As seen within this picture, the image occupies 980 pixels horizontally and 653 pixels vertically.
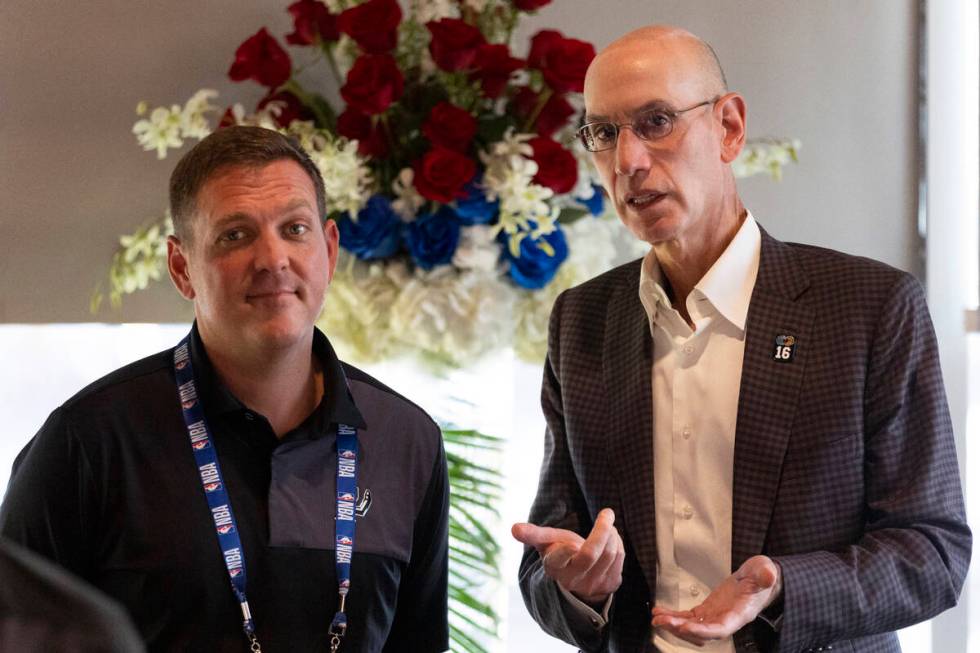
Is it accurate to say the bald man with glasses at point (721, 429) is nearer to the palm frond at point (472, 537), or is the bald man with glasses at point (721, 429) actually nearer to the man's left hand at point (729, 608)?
the man's left hand at point (729, 608)

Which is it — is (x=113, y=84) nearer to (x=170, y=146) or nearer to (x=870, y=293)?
(x=170, y=146)

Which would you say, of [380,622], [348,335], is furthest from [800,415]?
[348,335]

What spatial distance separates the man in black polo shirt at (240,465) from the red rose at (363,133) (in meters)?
0.48

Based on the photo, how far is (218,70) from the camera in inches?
106

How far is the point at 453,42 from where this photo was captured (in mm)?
2279

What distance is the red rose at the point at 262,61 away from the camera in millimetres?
2441

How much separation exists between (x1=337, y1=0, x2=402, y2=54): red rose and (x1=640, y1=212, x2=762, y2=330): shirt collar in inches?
32.2

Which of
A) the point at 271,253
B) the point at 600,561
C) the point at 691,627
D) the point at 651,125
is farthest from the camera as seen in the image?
the point at 651,125

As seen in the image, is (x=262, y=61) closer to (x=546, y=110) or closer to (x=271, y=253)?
(x=546, y=110)

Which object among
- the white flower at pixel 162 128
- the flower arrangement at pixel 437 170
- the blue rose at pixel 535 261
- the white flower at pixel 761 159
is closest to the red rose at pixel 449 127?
the flower arrangement at pixel 437 170

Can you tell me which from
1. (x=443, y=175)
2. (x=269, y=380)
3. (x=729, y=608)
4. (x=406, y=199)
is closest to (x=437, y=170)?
(x=443, y=175)

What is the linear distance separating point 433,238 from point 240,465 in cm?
75

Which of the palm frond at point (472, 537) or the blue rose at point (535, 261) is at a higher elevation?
the blue rose at point (535, 261)

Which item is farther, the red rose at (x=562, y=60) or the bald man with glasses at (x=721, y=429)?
the red rose at (x=562, y=60)
